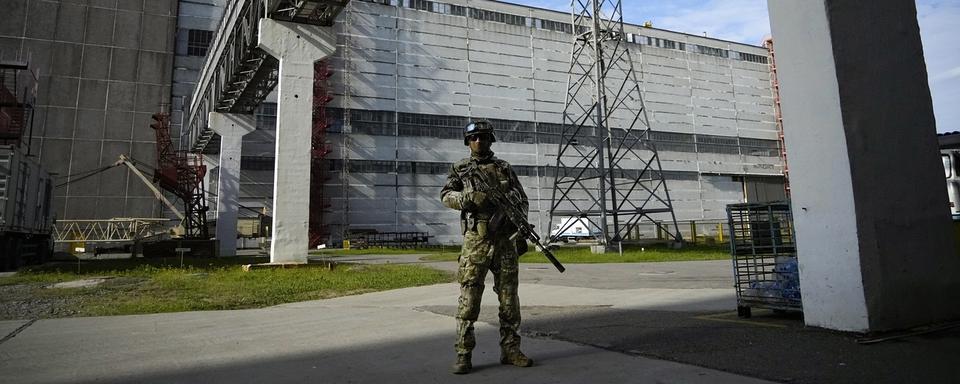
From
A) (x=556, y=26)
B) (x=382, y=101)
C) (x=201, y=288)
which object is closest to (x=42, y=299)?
(x=201, y=288)

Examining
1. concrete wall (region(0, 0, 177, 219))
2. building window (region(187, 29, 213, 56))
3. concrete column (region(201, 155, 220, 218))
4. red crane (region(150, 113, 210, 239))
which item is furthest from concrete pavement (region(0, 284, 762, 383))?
building window (region(187, 29, 213, 56))

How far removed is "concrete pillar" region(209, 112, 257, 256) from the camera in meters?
23.9

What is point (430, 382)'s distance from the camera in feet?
10.2

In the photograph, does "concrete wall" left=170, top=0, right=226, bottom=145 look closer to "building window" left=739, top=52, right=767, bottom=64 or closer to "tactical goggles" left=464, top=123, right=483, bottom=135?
"tactical goggles" left=464, top=123, right=483, bottom=135

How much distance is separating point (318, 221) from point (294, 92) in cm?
2040

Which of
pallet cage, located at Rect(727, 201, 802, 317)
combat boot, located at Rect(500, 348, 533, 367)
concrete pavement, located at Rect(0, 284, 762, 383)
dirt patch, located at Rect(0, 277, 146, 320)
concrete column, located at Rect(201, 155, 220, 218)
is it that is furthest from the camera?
concrete column, located at Rect(201, 155, 220, 218)

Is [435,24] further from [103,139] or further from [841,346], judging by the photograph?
[841,346]

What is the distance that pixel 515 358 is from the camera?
11.3 feet

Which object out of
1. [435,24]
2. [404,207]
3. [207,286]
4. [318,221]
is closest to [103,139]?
[318,221]

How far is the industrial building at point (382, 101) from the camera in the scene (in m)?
30.5

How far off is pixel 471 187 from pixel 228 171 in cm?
2382

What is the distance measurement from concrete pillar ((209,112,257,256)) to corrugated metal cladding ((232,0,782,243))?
814 cm

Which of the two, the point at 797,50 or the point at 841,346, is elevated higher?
the point at 797,50

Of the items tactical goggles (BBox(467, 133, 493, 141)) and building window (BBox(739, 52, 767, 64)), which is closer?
tactical goggles (BBox(467, 133, 493, 141))
